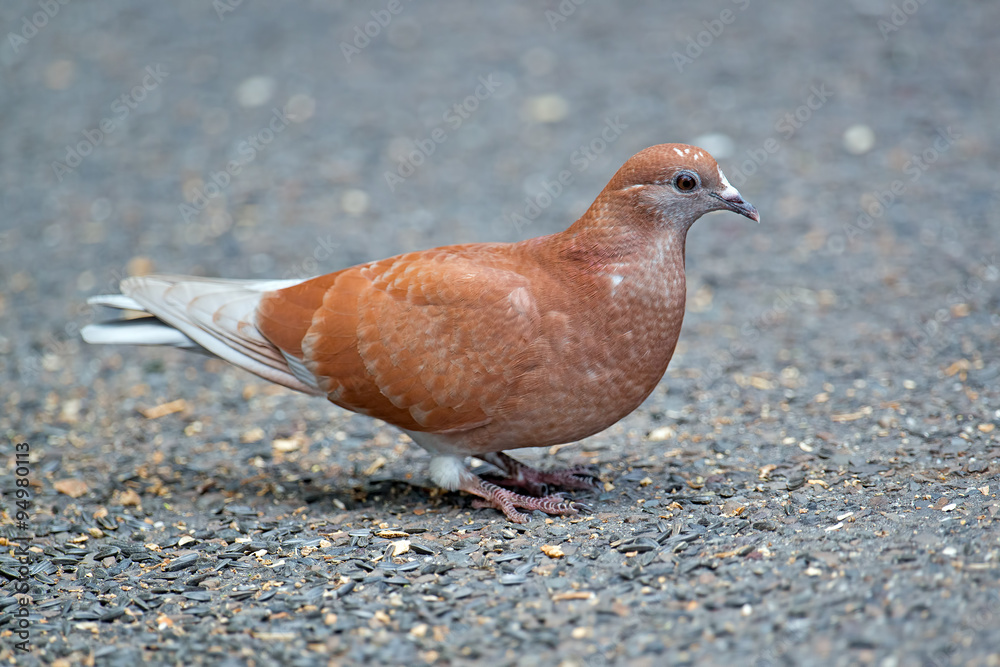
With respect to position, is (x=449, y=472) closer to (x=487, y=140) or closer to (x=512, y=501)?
(x=512, y=501)

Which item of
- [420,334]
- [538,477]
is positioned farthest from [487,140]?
[420,334]

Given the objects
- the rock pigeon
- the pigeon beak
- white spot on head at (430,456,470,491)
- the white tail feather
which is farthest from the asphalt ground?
the pigeon beak

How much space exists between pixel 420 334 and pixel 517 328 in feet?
1.56

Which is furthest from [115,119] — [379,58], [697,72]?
[697,72]

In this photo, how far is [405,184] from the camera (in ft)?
29.4

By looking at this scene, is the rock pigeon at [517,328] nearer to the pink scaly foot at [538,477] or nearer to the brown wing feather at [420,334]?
the brown wing feather at [420,334]

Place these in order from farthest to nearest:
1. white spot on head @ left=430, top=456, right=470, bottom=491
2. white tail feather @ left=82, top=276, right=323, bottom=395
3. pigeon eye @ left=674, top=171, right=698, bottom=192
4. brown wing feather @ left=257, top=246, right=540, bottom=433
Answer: white tail feather @ left=82, top=276, right=323, bottom=395, white spot on head @ left=430, top=456, right=470, bottom=491, brown wing feather @ left=257, top=246, right=540, bottom=433, pigeon eye @ left=674, top=171, right=698, bottom=192

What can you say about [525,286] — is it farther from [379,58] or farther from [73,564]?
[379,58]

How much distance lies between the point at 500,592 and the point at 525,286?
137cm

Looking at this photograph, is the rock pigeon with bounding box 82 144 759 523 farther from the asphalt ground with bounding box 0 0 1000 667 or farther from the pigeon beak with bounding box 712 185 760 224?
the asphalt ground with bounding box 0 0 1000 667

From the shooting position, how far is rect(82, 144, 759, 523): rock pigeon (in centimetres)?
419

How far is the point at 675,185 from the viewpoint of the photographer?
13.7 ft

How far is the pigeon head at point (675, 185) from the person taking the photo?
4152mm

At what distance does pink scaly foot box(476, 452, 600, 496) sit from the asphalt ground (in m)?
0.14
